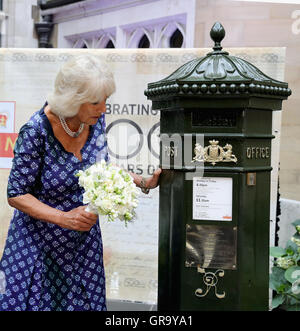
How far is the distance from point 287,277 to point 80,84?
1.82m

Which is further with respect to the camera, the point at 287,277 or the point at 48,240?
the point at 287,277

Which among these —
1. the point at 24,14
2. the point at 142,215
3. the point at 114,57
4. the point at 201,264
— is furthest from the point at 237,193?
the point at 24,14

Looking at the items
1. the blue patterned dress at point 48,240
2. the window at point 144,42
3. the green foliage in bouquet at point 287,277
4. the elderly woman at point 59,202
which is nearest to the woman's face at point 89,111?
the elderly woman at point 59,202

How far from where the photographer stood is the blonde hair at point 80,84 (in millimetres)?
2242

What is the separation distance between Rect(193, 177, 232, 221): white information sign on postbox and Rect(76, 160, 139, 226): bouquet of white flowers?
0.32m

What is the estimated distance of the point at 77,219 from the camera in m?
2.24

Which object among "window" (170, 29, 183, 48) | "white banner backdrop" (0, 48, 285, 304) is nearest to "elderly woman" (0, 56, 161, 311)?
"white banner backdrop" (0, 48, 285, 304)

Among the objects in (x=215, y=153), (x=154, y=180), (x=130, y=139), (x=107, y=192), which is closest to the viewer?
(x=107, y=192)

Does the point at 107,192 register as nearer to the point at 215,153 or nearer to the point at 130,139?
the point at 215,153

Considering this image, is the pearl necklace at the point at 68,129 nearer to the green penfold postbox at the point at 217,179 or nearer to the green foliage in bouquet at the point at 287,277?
the green penfold postbox at the point at 217,179

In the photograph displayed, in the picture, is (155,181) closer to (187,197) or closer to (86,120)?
(187,197)

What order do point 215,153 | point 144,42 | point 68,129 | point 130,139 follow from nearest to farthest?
point 215,153 → point 68,129 → point 130,139 → point 144,42

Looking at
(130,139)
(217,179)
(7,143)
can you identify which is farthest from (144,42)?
(217,179)

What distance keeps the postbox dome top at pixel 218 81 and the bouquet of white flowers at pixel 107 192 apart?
0.48 meters
